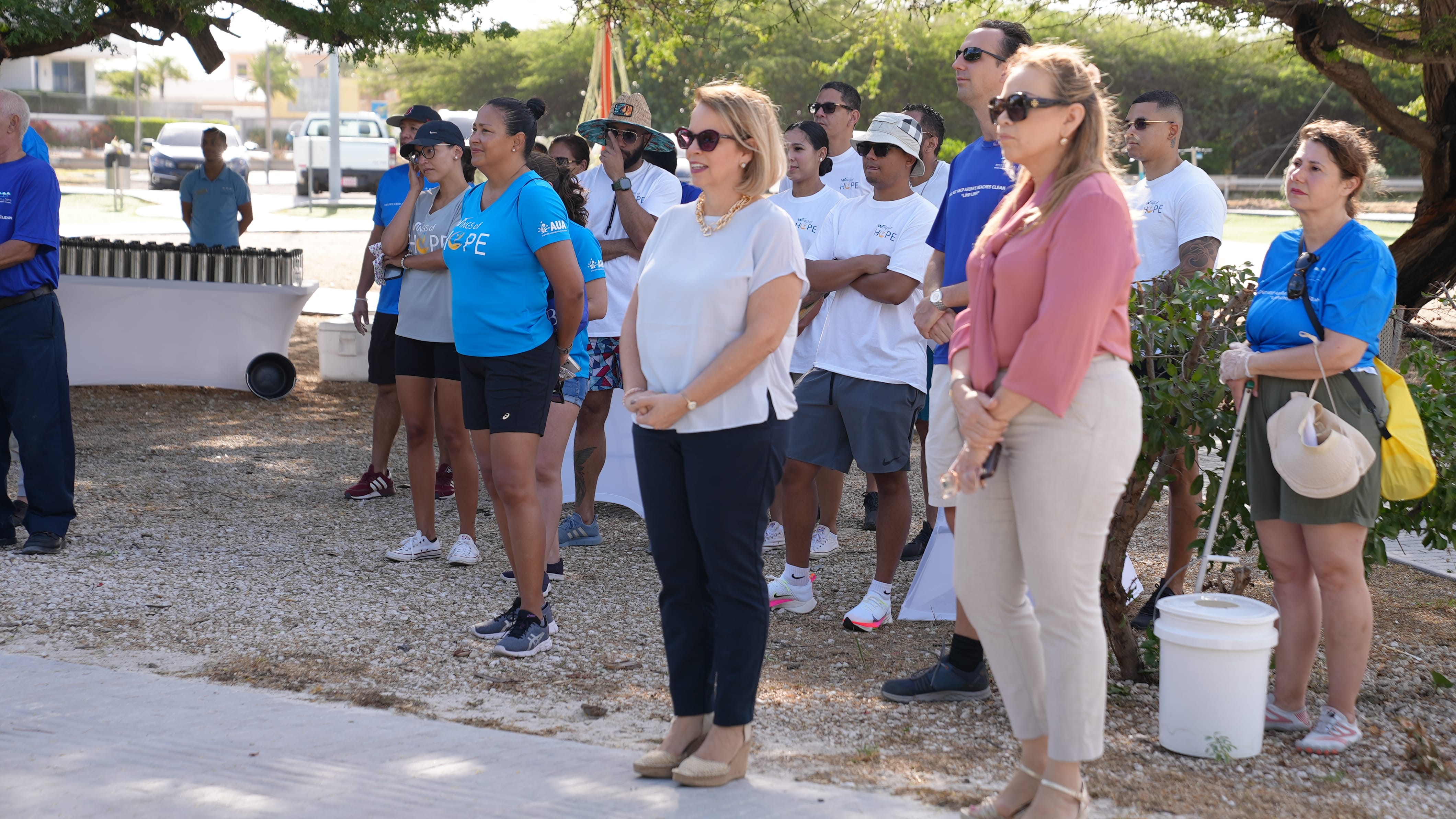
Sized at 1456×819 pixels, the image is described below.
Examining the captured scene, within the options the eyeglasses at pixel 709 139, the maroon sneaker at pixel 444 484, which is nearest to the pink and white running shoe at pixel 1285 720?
the eyeglasses at pixel 709 139

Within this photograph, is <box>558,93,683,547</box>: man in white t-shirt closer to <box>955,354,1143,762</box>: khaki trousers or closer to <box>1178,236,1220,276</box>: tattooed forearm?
<box>1178,236,1220,276</box>: tattooed forearm

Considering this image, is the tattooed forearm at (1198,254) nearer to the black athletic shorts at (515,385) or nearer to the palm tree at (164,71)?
the black athletic shorts at (515,385)

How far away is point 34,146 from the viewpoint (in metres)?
6.16

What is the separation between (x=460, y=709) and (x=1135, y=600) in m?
2.80

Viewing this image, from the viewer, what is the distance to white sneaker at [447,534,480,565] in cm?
588

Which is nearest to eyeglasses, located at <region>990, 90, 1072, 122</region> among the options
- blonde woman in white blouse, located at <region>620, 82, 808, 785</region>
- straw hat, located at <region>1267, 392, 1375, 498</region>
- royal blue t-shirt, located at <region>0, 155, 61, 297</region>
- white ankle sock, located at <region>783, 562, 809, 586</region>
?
blonde woman in white blouse, located at <region>620, 82, 808, 785</region>

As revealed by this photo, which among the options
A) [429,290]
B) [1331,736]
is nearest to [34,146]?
[429,290]

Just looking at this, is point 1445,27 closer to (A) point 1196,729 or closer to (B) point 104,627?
(A) point 1196,729

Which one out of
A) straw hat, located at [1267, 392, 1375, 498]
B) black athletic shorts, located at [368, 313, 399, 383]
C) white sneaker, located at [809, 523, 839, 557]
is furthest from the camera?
black athletic shorts, located at [368, 313, 399, 383]

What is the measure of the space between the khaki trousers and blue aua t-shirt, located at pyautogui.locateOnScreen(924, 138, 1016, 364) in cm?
106

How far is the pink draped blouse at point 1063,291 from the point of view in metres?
2.80

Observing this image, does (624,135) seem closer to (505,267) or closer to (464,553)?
(505,267)

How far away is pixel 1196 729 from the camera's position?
360 centimetres

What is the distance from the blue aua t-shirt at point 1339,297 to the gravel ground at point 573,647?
119 cm
